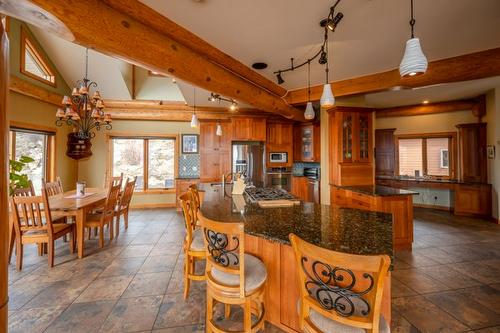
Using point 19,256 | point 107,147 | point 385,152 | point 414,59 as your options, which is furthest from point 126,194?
point 385,152

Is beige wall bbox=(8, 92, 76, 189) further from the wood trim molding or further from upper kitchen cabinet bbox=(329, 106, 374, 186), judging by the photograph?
the wood trim molding

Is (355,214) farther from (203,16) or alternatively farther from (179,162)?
(179,162)

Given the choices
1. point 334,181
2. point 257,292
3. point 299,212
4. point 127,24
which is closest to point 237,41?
point 127,24

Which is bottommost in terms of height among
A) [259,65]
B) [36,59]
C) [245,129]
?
[245,129]

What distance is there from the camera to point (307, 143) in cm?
609

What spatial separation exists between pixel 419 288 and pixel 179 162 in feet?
18.7

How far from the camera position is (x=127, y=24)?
184 cm

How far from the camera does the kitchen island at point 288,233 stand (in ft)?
4.44

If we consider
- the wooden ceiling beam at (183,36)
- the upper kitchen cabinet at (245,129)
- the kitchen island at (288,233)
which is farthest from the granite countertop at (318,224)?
the upper kitchen cabinet at (245,129)

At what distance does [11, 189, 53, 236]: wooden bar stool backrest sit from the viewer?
264 centimetres

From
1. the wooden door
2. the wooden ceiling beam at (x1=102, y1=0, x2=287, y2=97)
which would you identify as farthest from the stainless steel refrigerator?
the wooden door

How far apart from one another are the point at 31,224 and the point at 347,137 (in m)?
4.92

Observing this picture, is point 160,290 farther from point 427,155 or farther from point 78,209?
point 427,155

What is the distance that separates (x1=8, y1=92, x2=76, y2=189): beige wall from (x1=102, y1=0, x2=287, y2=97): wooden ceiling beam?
3.02 meters
